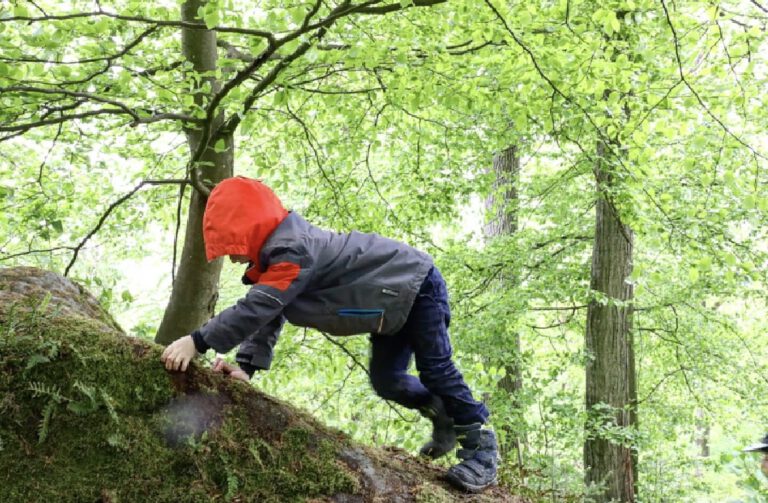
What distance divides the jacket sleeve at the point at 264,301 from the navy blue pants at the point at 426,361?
2.43 feet

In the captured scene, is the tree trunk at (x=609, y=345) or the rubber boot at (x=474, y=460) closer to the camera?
the rubber boot at (x=474, y=460)

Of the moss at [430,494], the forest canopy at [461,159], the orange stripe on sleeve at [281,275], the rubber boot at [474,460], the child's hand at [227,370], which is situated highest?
the forest canopy at [461,159]

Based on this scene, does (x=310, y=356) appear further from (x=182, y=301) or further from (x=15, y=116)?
(x=15, y=116)

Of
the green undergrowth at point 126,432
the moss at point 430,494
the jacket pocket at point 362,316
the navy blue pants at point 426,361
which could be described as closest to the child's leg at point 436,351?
the navy blue pants at point 426,361

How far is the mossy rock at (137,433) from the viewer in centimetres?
224

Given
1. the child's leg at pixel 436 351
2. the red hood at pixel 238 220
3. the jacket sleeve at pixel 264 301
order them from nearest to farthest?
the jacket sleeve at pixel 264 301
the red hood at pixel 238 220
the child's leg at pixel 436 351

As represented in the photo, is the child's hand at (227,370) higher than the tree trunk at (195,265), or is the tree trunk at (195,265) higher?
the tree trunk at (195,265)

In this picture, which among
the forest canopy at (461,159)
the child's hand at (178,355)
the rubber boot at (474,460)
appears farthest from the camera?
the forest canopy at (461,159)

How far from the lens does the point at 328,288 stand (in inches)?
120

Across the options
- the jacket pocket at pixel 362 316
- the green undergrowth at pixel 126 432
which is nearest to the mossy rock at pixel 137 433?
the green undergrowth at pixel 126 432

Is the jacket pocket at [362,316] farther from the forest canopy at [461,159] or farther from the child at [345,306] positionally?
the forest canopy at [461,159]

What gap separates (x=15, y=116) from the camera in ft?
13.6

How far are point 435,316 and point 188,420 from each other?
1.36 meters

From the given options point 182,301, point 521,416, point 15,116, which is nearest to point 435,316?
point 182,301
